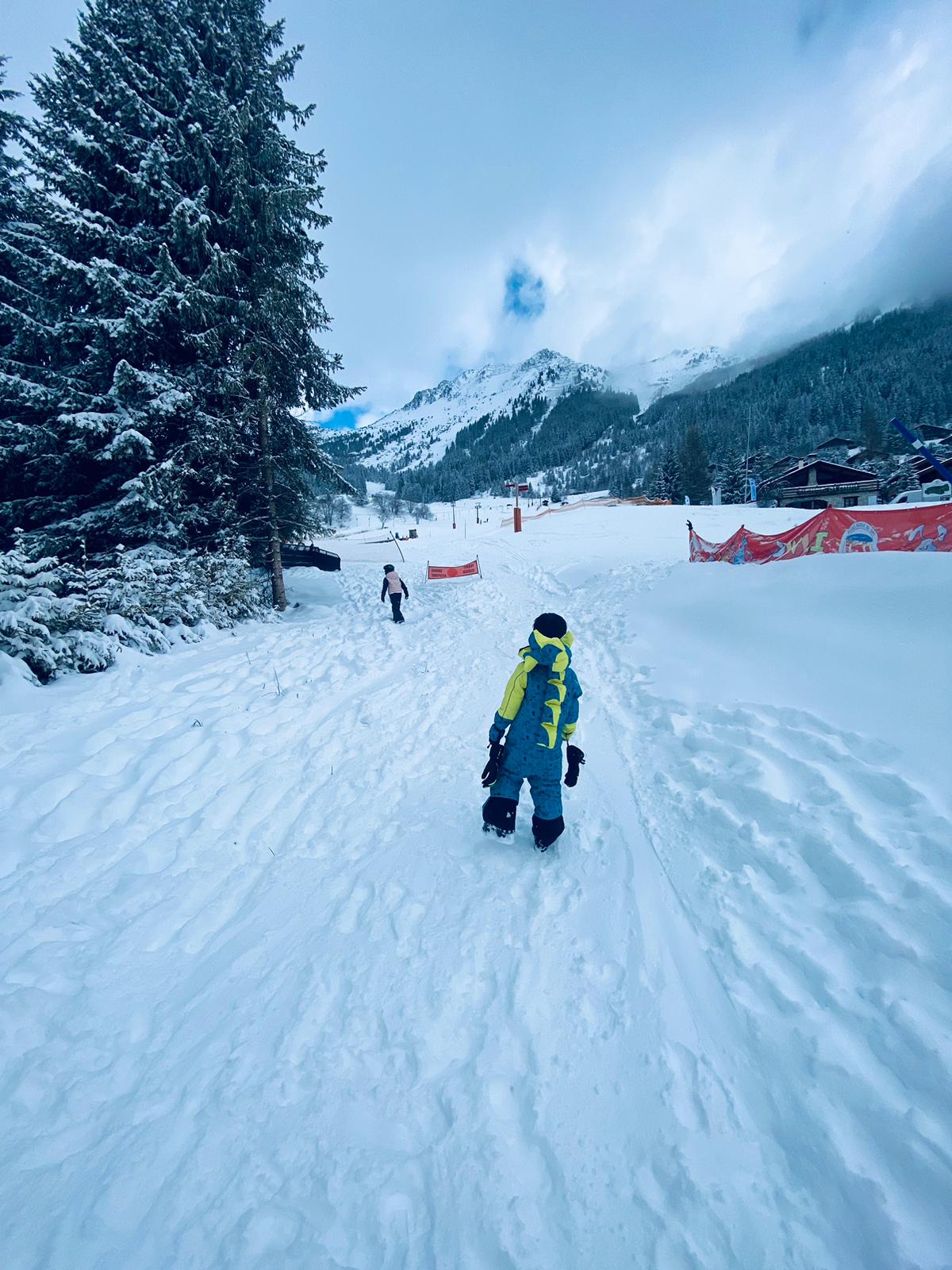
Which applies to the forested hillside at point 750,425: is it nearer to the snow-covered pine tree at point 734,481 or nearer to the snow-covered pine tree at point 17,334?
the snow-covered pine tree at point 734,481

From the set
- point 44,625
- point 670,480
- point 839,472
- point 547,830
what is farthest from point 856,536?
point 670,480

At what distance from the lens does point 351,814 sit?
4.05 meters

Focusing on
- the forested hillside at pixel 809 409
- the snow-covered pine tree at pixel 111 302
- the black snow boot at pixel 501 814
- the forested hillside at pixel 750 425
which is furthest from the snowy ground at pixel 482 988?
the forested hillside at pixel 809 409

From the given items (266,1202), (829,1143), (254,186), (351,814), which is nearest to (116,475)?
(254,186)

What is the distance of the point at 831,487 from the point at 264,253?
44697 millimetres

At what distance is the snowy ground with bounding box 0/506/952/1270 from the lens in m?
1.70

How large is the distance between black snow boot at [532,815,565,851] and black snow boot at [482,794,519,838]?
0.18m

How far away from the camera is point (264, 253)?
9023 millimetres

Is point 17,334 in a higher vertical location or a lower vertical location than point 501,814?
higher

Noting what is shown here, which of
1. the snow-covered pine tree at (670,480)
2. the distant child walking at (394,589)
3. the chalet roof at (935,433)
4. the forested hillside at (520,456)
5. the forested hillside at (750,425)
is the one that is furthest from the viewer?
the forested hillside at (520,456)

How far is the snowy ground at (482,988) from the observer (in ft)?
5.57

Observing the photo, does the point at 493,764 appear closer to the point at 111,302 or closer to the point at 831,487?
the point at 111,302

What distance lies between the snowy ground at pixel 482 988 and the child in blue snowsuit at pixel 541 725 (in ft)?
1.72

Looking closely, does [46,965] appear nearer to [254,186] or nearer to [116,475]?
[116,475]
